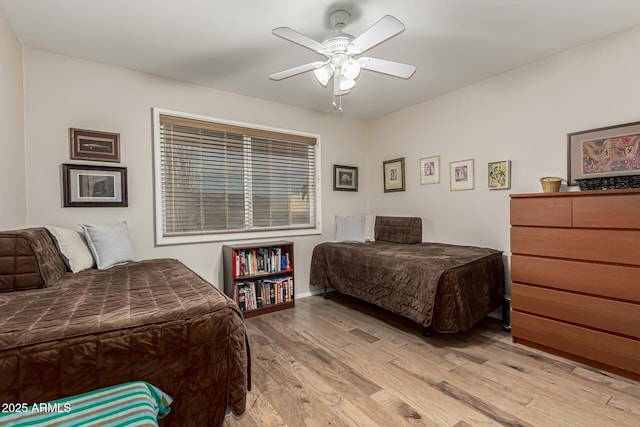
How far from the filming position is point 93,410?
37.7 inches

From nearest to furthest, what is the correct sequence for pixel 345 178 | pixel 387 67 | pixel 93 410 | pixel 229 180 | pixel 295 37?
pixel 93 410
pixel 295 37
pixel 387 67
pixel 229 180
pixel 345 178

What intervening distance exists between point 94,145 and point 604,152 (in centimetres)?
421

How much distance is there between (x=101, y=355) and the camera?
109 cm

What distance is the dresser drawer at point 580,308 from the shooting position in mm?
1896

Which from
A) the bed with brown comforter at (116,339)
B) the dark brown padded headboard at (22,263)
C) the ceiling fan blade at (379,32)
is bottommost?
the bed with brown comforter at (116,339)

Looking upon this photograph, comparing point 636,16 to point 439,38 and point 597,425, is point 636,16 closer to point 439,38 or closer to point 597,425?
point 439,38

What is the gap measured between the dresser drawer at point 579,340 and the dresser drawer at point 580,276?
27cm

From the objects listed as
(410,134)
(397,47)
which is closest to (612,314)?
(397,47)

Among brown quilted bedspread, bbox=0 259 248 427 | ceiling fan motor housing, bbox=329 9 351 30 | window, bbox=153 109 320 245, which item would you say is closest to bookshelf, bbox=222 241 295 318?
window, bbox=153 109 320 245

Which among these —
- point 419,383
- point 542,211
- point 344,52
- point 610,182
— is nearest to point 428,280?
point 419,383

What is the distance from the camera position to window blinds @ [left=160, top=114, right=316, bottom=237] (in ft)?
9.96

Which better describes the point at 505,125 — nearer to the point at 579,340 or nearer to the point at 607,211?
the point at 607,211

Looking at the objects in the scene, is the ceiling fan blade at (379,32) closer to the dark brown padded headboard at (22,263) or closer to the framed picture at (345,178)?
the dark brown padded headboard at (22,263)

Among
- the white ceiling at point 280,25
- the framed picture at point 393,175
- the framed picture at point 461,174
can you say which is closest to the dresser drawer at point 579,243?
the framed picture at point 461,174
